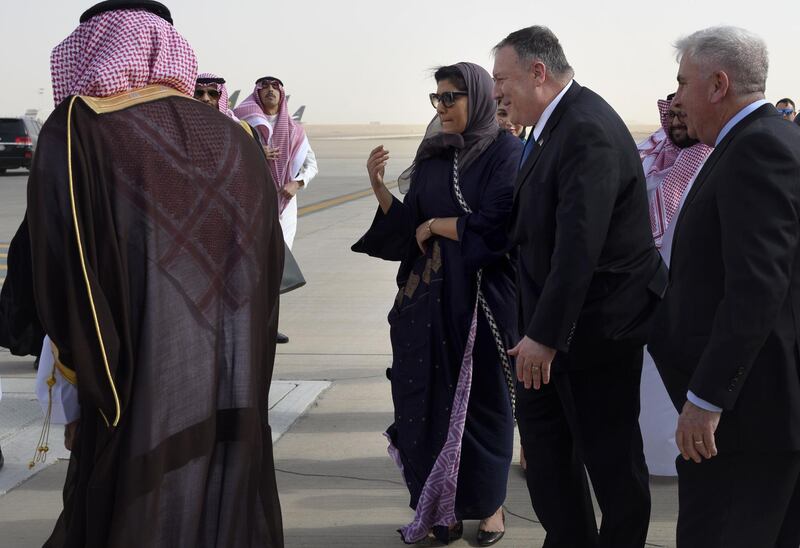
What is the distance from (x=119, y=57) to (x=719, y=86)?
144 centimetres

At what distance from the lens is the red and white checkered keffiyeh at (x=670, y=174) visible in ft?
15.0

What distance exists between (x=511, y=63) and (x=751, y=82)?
35.3 inches

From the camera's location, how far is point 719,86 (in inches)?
96.4

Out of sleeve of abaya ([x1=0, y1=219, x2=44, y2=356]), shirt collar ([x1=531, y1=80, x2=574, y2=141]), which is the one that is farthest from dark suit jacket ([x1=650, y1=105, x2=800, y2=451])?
sleeve of abaya ([x1=0, y1=219, x2=44, y2=356])

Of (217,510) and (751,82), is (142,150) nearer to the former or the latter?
(217,510)

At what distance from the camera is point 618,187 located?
299 cm

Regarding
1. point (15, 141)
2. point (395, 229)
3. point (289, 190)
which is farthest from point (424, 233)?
point (15, 141)

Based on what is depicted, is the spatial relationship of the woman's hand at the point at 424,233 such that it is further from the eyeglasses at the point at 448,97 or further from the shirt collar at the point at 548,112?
the shirt collar at the point at 548,112

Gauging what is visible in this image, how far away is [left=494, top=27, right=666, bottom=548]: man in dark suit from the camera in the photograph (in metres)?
2.93

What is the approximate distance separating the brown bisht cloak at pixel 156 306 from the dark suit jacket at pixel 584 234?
31.2 inches

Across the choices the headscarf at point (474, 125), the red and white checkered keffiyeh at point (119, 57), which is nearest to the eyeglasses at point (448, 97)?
the headscarf at point (474, 125)

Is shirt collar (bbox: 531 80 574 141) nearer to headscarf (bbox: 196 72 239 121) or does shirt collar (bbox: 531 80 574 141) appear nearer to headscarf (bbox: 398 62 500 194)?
headscarf (bbox: 398 62 500 194)

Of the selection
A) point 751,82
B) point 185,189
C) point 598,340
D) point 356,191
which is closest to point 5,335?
point 185,189

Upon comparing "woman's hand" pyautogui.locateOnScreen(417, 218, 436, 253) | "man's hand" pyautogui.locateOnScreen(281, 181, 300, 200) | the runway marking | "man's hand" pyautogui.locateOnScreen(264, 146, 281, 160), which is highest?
"woman's hand" pyautogui.locateOnScreen(417, 218, 436, 253)
